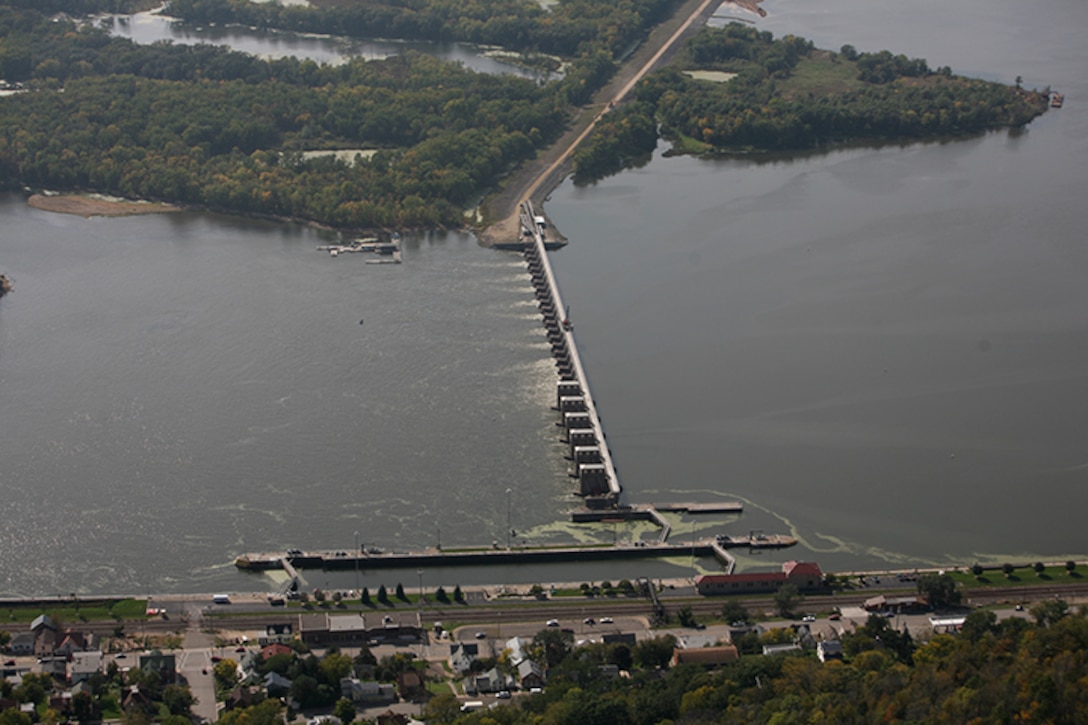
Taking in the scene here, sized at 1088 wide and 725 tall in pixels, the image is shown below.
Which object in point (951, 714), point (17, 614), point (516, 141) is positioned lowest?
point (17, 614)

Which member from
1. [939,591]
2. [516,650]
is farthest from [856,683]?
[516,650]

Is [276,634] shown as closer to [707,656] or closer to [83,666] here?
[83,666]

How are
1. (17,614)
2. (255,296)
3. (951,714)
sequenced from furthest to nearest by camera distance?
1. (255,296)
2. (17,614)
3. (951,714)

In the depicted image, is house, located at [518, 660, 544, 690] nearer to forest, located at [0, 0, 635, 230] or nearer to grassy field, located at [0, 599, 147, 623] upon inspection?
grassy field, located at [0, 599, 147, 623]

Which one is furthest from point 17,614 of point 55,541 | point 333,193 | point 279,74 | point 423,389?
point 279,74

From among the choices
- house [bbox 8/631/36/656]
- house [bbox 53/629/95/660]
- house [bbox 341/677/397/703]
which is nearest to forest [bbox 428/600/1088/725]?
house [bbox 341/677/397/703]

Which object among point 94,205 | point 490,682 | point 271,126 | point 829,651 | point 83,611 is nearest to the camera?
point 490,682

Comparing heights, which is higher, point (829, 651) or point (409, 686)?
point (829, 651)

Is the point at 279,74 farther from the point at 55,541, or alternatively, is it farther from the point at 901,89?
the point at 55,541
